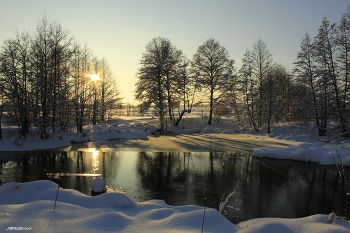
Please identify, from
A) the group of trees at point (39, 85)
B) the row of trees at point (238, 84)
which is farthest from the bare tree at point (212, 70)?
the group of trees at point (39, 85)

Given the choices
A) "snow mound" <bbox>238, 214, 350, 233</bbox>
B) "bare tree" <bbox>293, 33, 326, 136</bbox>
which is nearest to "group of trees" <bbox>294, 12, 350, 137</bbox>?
"bare tree" <bbox>293, 33, 326, 136</bbox>

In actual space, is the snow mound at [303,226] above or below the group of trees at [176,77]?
below

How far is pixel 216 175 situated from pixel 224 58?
23.5 meters

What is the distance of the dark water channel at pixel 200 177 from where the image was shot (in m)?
7.85

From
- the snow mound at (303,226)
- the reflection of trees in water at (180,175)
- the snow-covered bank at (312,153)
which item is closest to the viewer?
the snow mound at (303,226)

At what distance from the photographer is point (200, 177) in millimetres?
10859

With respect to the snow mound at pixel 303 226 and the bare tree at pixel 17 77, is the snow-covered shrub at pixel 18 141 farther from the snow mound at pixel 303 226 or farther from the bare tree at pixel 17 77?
the snow mound at pixel 303 226

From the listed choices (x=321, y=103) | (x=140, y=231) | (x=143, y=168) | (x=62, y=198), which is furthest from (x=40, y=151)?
(x=321, y=103)

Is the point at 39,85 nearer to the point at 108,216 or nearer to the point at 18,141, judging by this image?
the point at 18,141

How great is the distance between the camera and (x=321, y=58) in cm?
2028

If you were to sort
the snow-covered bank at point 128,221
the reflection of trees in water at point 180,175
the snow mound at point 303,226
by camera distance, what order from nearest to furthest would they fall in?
the snow-covered bank at point 128,221 → the snow mound at point 303,226 → the reflection of trees in water at point 180,175

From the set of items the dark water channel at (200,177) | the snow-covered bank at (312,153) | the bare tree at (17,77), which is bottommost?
the dark water channel at (200,177)

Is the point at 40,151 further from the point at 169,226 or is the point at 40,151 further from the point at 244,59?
the point at 244,59

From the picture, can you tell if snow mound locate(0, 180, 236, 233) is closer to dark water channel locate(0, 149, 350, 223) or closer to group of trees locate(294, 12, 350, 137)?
dark water channel locate(0, 149, 350, 223)
